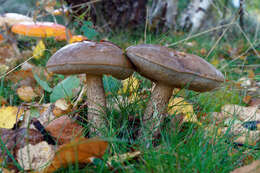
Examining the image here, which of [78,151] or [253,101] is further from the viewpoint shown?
[253,101]

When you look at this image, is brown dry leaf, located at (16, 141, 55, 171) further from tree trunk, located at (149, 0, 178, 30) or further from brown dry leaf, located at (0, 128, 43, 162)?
tree trunk, located at (149, 0, 178, 30)

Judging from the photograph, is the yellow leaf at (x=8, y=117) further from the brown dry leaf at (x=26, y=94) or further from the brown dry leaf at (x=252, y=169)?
the brown dry leaf at (x=252, y=169)

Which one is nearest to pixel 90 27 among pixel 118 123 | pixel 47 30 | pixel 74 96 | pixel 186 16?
pixel 74 96

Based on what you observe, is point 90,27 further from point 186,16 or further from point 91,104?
point 186,16

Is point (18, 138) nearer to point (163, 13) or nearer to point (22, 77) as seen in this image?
point (22, 77)

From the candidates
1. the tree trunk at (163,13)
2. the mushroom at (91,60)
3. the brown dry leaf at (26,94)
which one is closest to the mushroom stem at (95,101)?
the mushroom at (91,60)

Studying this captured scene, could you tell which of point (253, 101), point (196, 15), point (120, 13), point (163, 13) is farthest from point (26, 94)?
point (196, 15)

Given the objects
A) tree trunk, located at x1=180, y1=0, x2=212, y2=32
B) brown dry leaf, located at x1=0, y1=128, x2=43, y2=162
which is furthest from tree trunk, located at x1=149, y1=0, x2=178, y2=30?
brown dry leaf, located at x1=0, y1=128, x2=43, y2=162
